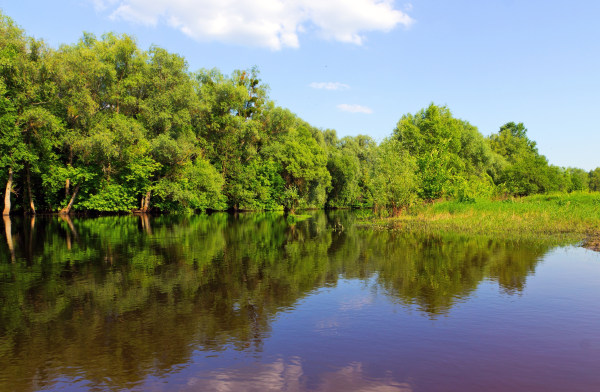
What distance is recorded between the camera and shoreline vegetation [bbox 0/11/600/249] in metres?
40.6

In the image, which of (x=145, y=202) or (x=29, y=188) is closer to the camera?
(x=29, y=188)

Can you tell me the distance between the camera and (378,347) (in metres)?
8.42

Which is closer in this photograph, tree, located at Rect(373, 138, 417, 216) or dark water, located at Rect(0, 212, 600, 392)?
dark water, located at Rect(0, 212, 600, 392)

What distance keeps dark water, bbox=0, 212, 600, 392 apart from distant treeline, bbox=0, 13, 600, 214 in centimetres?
2653

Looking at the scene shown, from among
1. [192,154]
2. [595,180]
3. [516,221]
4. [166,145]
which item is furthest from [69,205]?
[595,180]

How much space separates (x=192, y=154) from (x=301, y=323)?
192ft

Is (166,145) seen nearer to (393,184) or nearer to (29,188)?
(29,188)

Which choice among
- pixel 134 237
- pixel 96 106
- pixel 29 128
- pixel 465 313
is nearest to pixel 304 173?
pixel 96 106

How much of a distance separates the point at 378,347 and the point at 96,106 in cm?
5471

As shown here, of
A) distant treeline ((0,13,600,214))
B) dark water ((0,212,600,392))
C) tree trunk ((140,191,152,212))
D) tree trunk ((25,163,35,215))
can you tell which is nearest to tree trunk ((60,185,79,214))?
distant treeline ((0,13,600,214))

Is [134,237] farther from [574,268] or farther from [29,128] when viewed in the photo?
[29,128]

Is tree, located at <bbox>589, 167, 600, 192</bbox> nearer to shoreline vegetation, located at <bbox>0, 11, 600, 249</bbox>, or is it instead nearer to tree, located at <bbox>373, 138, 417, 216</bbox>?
shoreline vegetation, located at <bbox>0, 11, 600, 249</bbox>

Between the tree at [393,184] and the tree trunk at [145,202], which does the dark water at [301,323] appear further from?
the tree trunk at [145,202]

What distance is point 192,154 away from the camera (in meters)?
64.7
